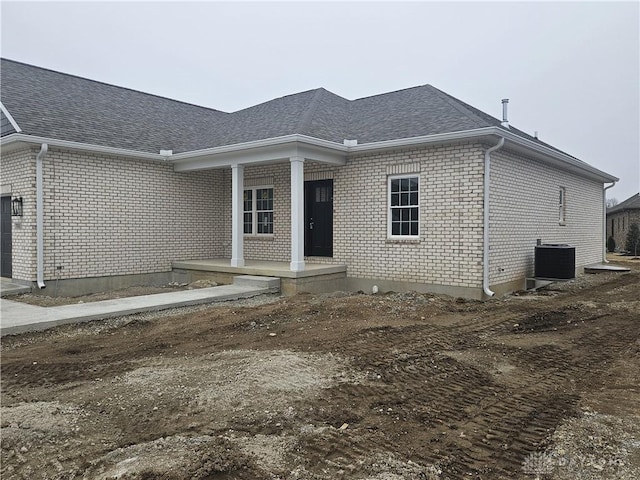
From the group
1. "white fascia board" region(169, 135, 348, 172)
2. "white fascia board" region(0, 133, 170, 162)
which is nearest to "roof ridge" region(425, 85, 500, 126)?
"white fascia board" region(169, 135, 348, 172)

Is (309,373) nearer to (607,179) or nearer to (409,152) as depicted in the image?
(409,152)

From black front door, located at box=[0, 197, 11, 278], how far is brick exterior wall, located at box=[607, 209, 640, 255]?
3279cm

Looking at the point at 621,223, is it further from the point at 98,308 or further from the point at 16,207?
the point at 16,207

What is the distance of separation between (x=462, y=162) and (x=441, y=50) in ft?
51.9

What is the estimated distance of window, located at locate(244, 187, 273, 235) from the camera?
552 inches

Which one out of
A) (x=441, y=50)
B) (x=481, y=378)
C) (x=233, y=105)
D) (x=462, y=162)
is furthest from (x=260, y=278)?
(x=233, y=105)

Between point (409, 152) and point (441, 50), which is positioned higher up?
point (441, 50)

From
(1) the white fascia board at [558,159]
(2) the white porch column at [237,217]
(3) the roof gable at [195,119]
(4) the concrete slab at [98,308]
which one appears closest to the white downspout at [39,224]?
(3) the roof gable at [195,119]

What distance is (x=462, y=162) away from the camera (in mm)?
10094

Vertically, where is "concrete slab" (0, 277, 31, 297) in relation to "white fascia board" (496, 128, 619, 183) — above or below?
below

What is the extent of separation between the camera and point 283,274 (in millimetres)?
10961

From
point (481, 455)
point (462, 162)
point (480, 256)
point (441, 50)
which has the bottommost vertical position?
point (481, 455)

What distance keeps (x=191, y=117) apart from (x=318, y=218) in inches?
269

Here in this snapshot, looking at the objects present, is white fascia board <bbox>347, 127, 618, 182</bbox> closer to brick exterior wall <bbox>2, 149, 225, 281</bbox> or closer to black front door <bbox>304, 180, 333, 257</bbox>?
black front door <bbox>304, 180, 333, 257</bbox>
